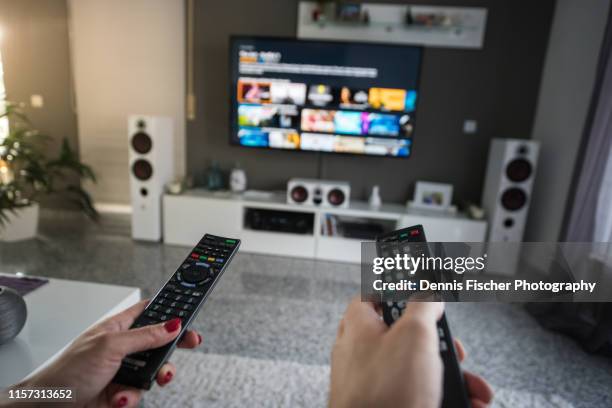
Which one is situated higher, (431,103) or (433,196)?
(431,103)

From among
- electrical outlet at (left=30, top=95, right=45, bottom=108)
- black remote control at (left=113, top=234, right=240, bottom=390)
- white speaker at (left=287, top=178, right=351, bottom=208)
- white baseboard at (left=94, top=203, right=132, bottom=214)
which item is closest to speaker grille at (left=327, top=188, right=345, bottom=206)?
white speaker at (left=287, top=178, right=351, bottom=208)

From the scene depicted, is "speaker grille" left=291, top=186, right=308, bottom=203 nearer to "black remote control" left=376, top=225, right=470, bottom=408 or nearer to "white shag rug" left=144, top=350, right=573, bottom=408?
"white shag rug" left=144, top=350, right=573, bottom=408

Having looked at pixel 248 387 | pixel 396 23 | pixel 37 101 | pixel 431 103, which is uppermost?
pixel 396 23

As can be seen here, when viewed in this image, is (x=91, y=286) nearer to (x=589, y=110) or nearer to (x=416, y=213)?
(x=416, y=213)

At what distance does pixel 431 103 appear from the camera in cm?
267

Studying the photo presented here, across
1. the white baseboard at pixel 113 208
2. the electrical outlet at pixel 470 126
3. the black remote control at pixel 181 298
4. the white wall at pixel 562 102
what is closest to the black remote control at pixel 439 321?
the black remote control at pixel 181 298

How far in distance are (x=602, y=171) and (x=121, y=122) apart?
134 inches

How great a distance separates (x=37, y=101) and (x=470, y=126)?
3376 mm

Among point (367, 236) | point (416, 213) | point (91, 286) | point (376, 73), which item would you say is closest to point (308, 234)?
point (367, 236)

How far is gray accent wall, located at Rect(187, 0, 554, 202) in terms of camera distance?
8.24 feet

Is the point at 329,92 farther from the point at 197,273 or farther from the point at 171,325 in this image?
the point at 171,325

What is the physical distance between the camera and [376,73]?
2.42 m

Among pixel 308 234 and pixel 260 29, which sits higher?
pixel 260 29

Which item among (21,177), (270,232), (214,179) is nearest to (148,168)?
(214,179)
